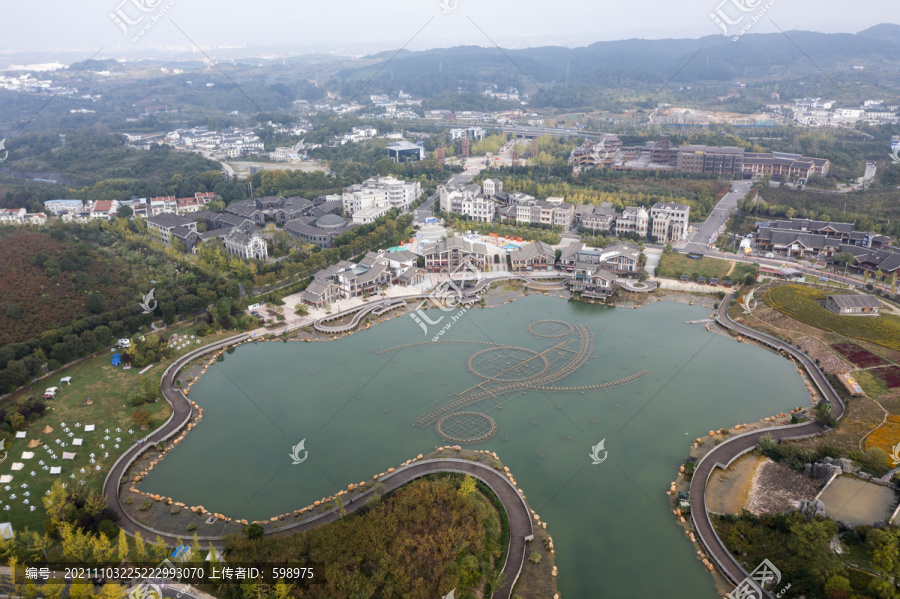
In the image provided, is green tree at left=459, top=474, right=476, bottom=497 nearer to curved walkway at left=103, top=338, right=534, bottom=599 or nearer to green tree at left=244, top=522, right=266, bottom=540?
curved walkway at left=103, top=338, right=534, bottom=599

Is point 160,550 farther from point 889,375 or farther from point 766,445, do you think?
point 889,375

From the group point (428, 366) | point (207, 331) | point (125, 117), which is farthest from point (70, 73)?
point (428, 366)

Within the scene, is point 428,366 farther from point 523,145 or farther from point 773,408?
point 523,145

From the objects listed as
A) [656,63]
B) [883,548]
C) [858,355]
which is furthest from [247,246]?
[656,63]

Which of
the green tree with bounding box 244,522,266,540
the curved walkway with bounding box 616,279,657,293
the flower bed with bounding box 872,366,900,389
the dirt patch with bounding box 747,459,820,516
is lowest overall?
the dirt patch with bounding box 747,459,820,516

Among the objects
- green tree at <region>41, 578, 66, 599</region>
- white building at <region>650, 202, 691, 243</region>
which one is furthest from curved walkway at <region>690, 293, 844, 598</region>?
green tree at <region>41, 578, 66, 599</region>

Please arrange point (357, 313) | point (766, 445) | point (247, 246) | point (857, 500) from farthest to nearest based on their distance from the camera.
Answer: point (247, 246) → point (357, 313) → point (766, 445) → point (857, 500)
